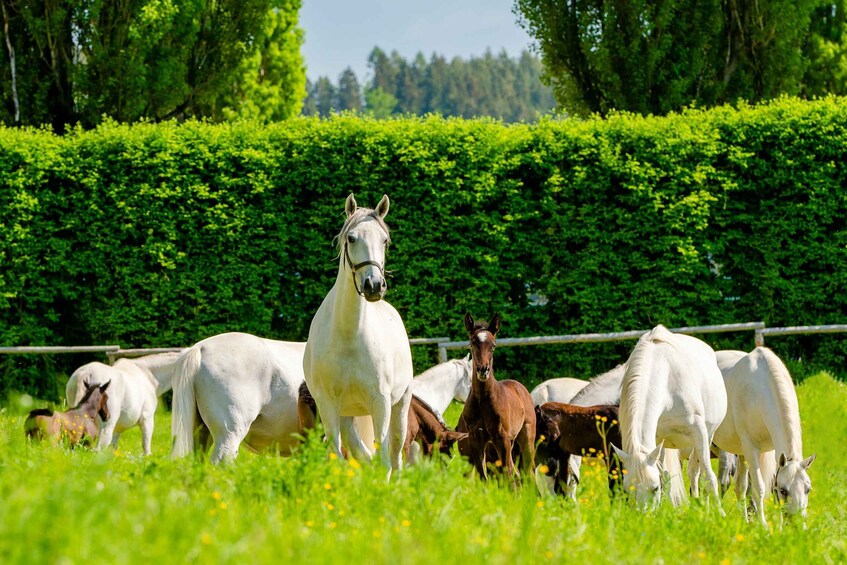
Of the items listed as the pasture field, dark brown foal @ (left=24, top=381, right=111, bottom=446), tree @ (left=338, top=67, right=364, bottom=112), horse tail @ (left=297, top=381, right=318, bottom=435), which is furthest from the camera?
tree @ (left=338, top=67, right=364, bottom=112)

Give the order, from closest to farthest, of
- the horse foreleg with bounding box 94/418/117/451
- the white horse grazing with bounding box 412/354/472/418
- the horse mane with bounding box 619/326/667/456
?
the horse mane with bounding box 619/326/667/456 < the white horse grazing with bounding box 412/354/472/418 < the horse foreleg with bounding box 94/418/117/451

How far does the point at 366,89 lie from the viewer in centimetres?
15375

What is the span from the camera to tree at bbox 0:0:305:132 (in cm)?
1889

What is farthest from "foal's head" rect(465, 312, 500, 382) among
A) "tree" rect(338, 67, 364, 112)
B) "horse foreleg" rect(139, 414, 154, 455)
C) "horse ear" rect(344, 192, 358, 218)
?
"tree" rect(338, 67, 364, 112)

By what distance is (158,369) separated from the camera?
41.9 feet

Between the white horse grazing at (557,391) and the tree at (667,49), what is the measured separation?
10.3 metres

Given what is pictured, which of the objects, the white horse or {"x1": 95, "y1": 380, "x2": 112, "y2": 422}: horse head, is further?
{"x1": 95, "y1": 380, "x2": 112, "y2": 422}: horse head

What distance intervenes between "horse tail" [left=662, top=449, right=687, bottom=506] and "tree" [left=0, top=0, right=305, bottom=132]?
12.5 meters

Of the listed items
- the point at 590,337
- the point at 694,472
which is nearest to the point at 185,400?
the point at 694,472

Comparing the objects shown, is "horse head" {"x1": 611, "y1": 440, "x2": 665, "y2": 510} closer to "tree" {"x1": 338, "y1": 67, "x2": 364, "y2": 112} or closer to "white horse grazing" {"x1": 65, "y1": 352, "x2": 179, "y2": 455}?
"white horse grazing" {"x1": 65, "y1": 352, "x2": 179, "y2": 455}

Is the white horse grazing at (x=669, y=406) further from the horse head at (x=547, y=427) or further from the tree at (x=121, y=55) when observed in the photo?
the tree at (x=121, y=55)

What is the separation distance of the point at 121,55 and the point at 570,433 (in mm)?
13421

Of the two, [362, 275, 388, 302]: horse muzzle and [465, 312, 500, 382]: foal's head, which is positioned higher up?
[362, 275, 388, 302]: horse muzzle

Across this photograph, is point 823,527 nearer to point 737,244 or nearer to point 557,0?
point 737,244
